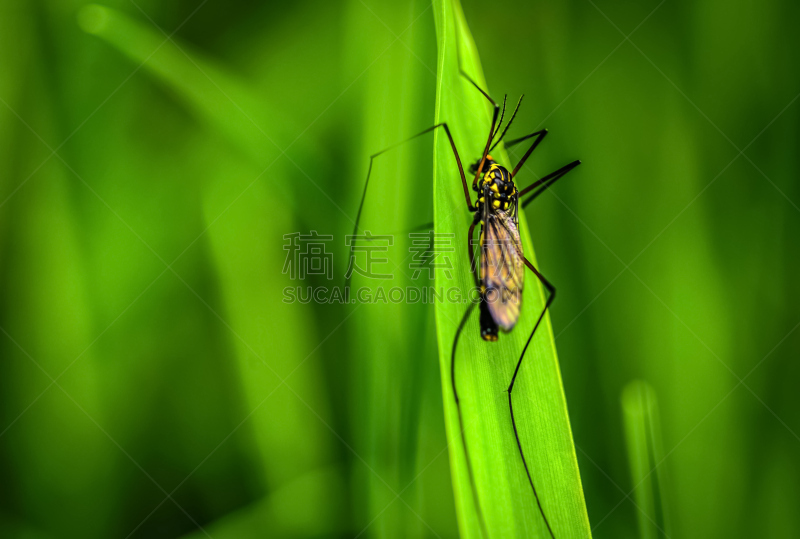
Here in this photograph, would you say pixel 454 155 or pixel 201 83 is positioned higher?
pixel 454 155

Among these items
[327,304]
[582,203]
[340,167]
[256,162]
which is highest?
[582,203]

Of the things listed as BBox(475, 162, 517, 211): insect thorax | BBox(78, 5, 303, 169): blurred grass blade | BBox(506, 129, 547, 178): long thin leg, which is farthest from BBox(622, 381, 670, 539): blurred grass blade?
BBox(78, 5, 303, 169): blurred grass blade

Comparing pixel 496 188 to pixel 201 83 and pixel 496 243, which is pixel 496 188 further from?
pixel 201 83

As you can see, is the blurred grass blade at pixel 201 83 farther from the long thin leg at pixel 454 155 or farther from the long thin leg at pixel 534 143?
the long thin leg at pixel 534 143

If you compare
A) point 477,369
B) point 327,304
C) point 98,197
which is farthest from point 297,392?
point 98,197

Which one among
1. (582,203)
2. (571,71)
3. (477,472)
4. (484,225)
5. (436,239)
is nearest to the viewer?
(477,472)

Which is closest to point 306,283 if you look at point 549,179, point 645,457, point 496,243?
point 496,243

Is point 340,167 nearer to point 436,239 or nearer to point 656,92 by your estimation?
point 436,239
